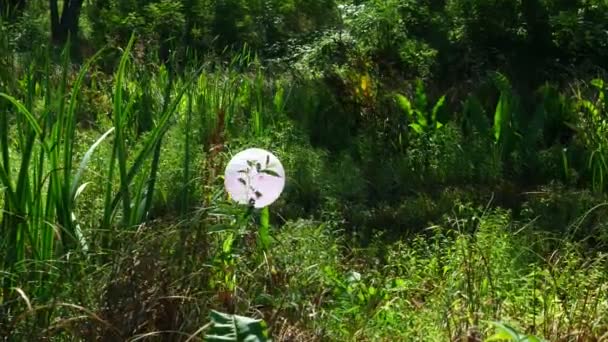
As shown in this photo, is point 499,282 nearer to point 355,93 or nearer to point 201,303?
point 201,303

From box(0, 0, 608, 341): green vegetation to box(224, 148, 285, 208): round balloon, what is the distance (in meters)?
0.08

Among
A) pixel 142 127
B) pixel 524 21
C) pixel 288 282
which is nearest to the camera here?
pixel 288 282

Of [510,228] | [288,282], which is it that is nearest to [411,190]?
[510,228]

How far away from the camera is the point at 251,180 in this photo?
3.97m

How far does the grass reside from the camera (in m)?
3.54

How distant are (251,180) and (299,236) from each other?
0.65 meters

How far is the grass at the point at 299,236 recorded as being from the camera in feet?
11.6

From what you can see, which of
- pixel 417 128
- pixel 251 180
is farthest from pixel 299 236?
pixel 417 128

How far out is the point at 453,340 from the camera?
354cm

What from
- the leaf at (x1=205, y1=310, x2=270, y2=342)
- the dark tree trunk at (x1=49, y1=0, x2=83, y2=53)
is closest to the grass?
the leaf at (x1=205, y1=310, x2=270, y2=342)

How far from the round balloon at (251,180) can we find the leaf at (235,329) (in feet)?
2.44

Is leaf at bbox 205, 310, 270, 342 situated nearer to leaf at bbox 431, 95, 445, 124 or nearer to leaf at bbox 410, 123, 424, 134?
leaf at bbox 410, 123, 424, 134

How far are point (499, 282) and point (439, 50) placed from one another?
4517mm

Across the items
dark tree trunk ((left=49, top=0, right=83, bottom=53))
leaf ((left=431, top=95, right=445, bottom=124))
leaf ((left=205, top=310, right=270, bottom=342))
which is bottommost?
leaf ((left=205, top=310, right=270, bottom=342))
